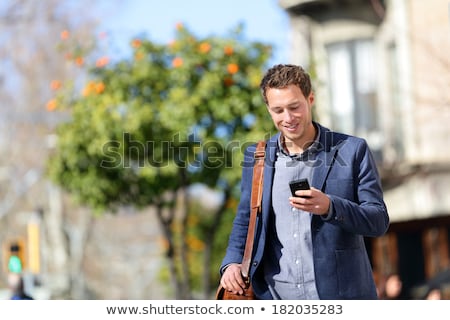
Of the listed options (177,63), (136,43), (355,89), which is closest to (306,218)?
(177,63)

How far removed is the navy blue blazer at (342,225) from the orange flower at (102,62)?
1245 centimetres

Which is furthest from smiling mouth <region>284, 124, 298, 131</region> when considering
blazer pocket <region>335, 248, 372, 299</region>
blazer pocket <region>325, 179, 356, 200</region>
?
blazer pocket <region>335, 248, 372, 299</region>

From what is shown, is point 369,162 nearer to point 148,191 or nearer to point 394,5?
point 148,191

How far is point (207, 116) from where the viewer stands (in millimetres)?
16766

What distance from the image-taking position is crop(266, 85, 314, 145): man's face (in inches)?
186

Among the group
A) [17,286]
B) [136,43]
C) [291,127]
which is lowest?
[17,286]

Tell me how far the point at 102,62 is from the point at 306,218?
1264cm

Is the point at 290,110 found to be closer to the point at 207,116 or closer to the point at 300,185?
the point at 300,185

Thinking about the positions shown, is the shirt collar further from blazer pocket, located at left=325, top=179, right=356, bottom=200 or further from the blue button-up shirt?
blazer pocket, located at left=325, top=179, right=356, bottom=200

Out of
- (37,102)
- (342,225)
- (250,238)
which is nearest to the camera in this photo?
(342,225)

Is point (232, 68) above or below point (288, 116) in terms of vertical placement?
above

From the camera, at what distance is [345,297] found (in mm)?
4684

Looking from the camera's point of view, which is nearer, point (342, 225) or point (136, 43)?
point (342, 225)
